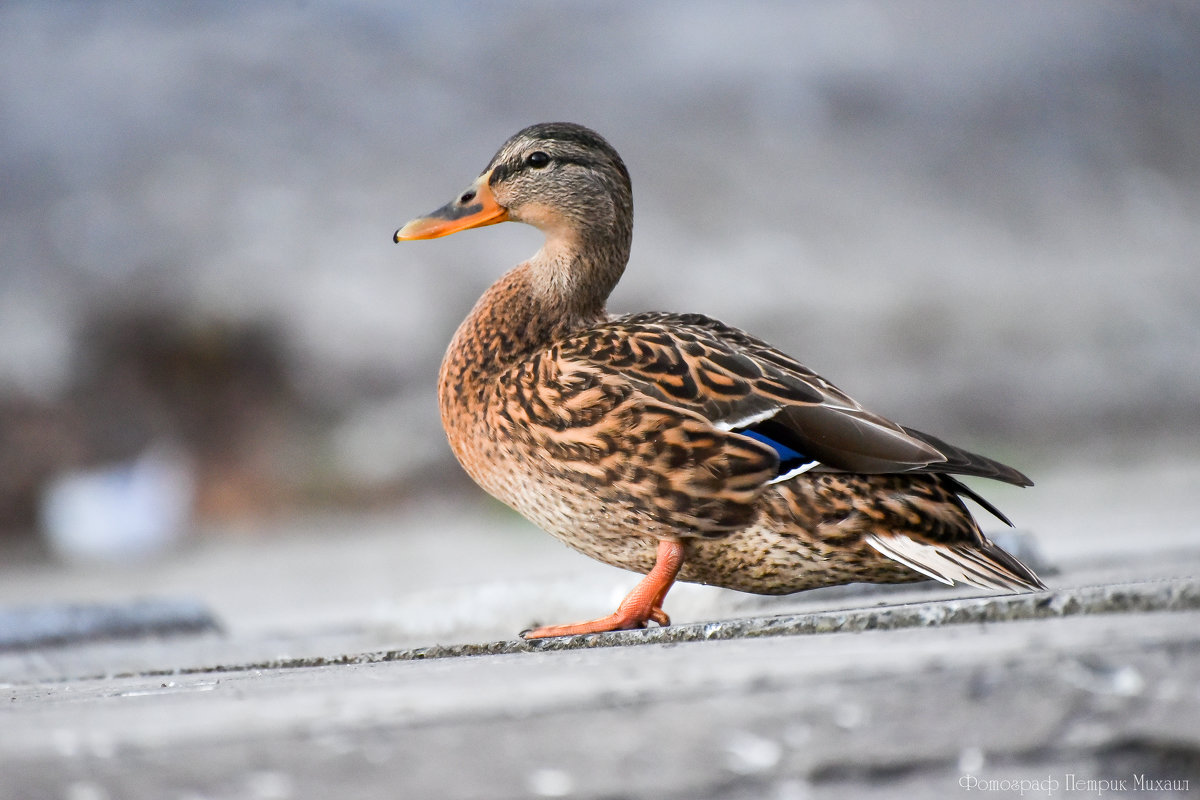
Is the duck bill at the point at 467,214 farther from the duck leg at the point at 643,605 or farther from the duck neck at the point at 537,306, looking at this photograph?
the duck leg at the point at 643,605

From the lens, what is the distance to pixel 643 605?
2330 mm

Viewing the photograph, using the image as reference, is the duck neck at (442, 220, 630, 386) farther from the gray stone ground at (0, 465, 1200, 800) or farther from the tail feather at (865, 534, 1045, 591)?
the gray stone ground at (0, 465, 1200, 800)

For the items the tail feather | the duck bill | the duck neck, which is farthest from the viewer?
the duck bill

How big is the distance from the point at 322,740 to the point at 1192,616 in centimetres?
86

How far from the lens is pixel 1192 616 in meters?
1.39

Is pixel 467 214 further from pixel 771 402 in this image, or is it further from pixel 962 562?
pixel 962 562

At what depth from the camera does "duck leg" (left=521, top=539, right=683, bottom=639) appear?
7.38 feet


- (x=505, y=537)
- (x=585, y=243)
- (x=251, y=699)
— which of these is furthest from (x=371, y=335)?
(x=251, y=699)

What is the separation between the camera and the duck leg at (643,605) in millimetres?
2248

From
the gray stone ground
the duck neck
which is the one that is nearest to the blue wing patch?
the duck neck

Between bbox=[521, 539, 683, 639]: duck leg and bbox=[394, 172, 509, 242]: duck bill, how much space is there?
99 centimetres

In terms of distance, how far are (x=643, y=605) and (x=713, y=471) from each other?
255mm

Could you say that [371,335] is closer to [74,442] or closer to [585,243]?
[74,442]

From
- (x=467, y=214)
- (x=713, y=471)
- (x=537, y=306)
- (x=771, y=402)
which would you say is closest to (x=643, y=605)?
(x=713, y=471)
